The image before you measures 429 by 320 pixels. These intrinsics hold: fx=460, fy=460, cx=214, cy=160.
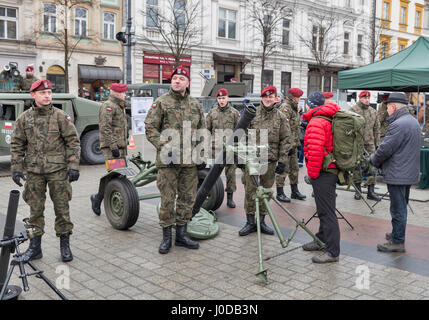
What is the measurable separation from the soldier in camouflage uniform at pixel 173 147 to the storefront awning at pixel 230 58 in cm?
2555

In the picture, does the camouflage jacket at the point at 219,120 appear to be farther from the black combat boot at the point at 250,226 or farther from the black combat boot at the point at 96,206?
the black combat boot at the point at 96,206

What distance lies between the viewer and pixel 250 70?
107 ft

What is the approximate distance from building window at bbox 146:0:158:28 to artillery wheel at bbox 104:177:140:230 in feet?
74.1

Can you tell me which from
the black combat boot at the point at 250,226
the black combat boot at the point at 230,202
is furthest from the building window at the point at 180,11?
the black combat boot at the point at 250,226

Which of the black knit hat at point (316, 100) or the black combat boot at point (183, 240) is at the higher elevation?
the black knit hat at point (316, 100)

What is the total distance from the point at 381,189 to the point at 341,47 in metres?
32.4

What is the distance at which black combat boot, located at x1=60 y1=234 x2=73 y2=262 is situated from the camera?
4793 millimetres

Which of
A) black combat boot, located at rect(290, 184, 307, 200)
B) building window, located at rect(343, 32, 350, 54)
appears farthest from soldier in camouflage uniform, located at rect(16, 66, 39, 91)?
building window, located at rect(343, 32, 350, 54)

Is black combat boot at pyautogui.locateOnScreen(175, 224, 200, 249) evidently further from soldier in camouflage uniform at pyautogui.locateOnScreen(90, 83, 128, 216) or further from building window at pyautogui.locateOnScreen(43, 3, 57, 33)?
building window at pyautogui.locateOnScreen(43, 3, 57, 33)

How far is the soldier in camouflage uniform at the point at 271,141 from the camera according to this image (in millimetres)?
5891

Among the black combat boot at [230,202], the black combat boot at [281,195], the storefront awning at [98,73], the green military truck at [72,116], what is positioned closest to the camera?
the black combat boot at [230,202]

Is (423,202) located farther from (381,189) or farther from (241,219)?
(241,219)

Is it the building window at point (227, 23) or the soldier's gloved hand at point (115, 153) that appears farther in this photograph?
the building window at point (227, 23)
